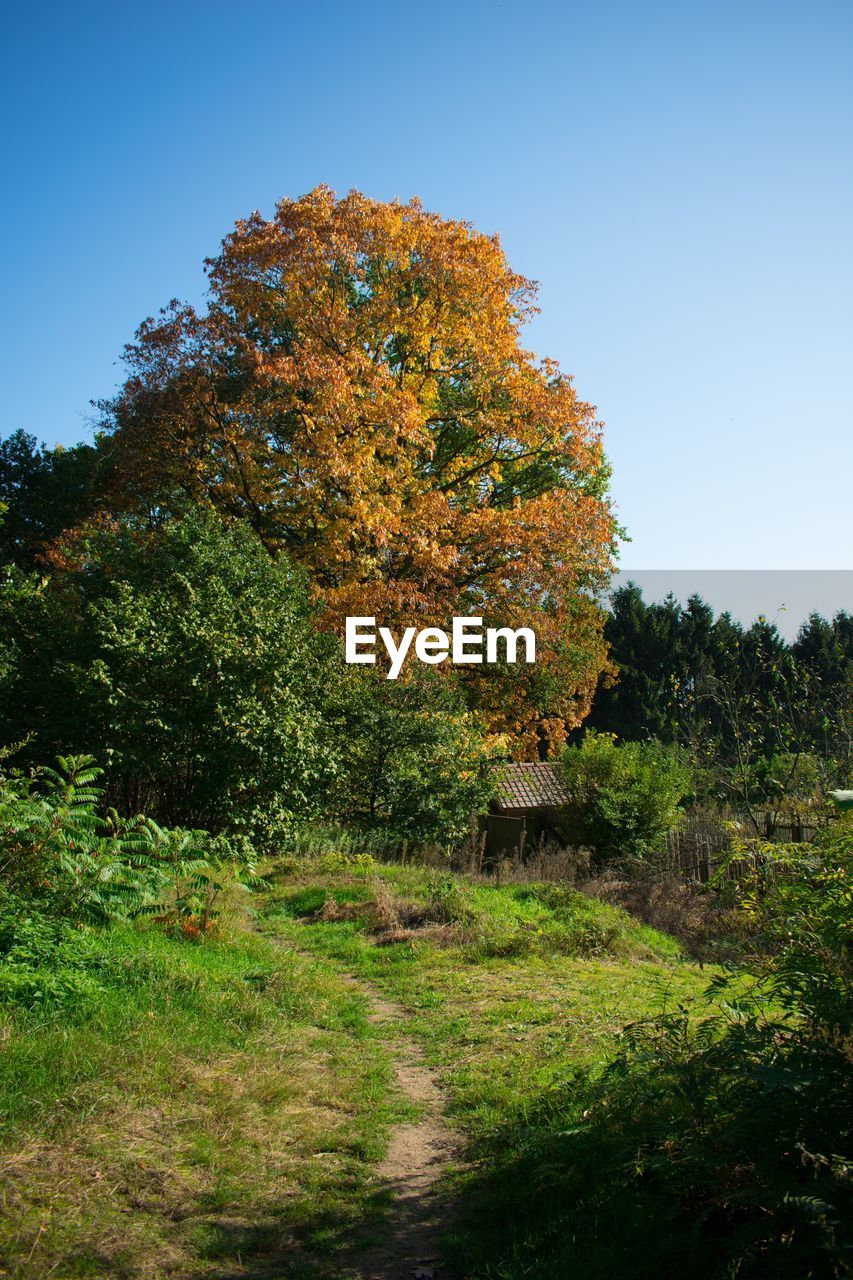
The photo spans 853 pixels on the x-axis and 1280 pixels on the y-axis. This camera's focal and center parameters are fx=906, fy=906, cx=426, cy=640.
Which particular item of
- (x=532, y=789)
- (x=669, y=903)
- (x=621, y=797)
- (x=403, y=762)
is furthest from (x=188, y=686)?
(x=532, y=789)

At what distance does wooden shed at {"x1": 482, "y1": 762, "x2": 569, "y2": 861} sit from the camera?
794 inches

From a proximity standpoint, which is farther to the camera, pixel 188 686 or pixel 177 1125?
pixel 188 686

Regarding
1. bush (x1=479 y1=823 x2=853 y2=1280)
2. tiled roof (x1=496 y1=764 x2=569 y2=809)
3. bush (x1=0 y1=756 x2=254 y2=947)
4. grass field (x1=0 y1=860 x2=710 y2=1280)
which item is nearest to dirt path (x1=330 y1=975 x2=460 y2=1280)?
grass field (x1=0 y1=860 x2=710 y2=1280)

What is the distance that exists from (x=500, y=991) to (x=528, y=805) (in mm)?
18396

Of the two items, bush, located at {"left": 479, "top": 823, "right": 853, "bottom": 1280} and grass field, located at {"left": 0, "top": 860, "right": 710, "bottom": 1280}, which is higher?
Answer: bush, located at {"left": 479, "top": 823, "right": 853, "bottom": 1280}

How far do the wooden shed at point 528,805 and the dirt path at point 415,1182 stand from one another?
14.0 m

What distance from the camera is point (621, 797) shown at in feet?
60.0

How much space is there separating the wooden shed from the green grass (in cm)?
1387

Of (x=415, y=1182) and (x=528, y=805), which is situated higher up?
(x=415, y=1182)

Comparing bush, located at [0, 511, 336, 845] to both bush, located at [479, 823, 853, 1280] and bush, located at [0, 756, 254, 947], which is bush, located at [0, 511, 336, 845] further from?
bush, located at [479, 823, 853, 1280]

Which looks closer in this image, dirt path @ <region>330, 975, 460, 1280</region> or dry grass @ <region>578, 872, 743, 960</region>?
dirt path @ <region>330, 975, 460, 1280</region>

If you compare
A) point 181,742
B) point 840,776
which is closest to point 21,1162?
point 181,742

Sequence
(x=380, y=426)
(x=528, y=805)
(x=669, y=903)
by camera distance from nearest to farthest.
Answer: (x=669, y=903)
(x=380, y=426)
(x=528, y=805)

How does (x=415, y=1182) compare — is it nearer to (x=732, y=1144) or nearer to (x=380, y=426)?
(x=732, y=1144)
